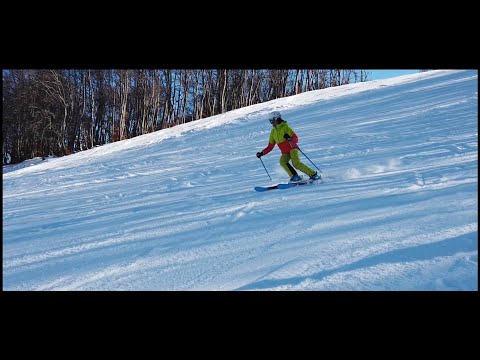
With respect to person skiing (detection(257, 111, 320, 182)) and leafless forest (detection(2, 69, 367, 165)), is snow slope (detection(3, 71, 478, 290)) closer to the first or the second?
person skiing (detection(257, 111, 320, 182))

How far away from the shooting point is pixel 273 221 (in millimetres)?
3973

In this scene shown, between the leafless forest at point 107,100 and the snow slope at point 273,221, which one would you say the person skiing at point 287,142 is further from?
the leafless forest at point 107,100

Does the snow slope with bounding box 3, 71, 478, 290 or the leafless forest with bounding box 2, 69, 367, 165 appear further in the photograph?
the leafless forest with bounding box 2, 69, 367, 165

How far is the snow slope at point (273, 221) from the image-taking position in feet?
8.82

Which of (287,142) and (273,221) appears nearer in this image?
(273,221)

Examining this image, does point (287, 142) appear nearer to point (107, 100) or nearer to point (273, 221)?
point (273, 221)

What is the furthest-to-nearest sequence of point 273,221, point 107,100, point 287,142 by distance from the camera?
point 107,100 < point 287,142 < point 273,221

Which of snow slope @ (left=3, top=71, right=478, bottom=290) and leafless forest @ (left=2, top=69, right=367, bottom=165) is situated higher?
leafless forest @ (left=2, top=69, right=367, bottom=165)

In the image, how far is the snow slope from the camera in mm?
2688

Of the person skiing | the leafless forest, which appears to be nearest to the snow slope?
the person skiing

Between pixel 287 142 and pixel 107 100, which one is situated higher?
pixel 107 100

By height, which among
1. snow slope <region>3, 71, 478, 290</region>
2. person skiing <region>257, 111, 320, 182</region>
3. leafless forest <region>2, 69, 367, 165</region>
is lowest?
snow slope <region>3, 71, 478, 290</region>

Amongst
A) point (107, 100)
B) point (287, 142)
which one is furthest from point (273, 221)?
point (107, 100)

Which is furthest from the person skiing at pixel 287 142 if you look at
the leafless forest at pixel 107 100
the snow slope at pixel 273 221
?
the leafless forest at pixel 107 100
